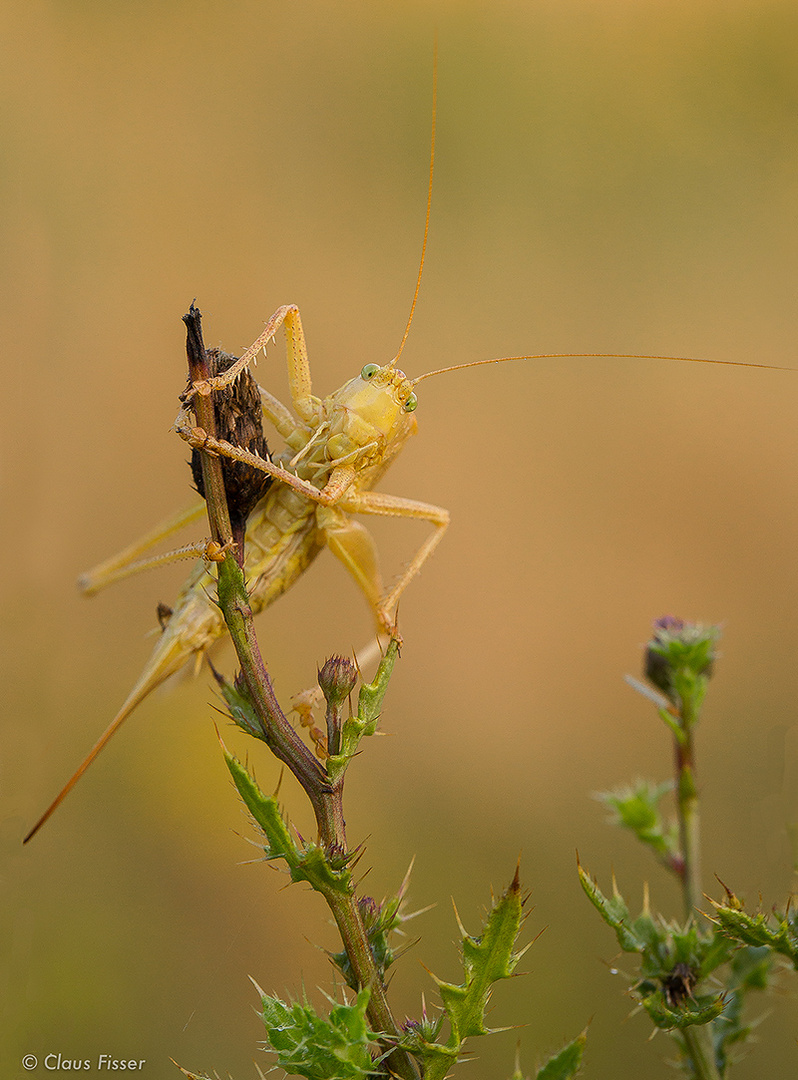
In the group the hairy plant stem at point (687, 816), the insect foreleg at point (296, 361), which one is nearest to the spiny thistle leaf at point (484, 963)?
the hairy plant stem at point (687, 816)

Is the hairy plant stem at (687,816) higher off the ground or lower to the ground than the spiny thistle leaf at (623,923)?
higher

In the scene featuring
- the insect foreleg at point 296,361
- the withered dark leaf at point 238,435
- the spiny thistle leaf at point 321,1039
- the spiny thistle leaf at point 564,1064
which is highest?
the insect foreleg at point 296,361

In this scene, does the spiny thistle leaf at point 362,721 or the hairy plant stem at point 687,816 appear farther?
the hairy plant stem at point 687,816

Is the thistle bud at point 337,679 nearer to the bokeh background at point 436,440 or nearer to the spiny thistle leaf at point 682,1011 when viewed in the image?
the spiny thistle leaf at point 682,1011

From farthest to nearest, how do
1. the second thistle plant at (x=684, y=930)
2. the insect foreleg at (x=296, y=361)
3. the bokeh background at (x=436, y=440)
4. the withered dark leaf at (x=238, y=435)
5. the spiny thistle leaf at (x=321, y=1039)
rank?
the bokeh background at (x=436, y=440) → the insect foreleg at (x=296, y=361) → the withered dark leaf at (x=238, y=435) → the second thistle plant at (x=684, y=930) → the spiny thistle leaf at (x=321, y=1039)

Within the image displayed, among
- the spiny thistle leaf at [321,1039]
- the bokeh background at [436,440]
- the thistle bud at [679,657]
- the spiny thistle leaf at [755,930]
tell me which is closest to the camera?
the spiny thistle leaf at [321,1039]

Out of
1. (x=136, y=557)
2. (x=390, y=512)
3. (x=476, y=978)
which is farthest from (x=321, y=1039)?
(x=136, y=557)

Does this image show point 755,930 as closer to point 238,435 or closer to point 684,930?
point 684,930

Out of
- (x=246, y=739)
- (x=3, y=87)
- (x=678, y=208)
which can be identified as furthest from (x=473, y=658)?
(x=3, y=87)
